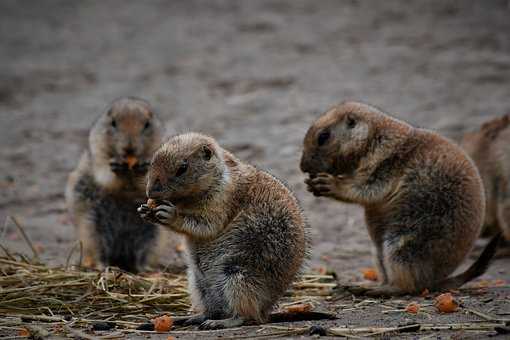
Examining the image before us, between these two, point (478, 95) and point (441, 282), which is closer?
point (441, 282)

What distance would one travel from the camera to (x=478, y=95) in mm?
13086

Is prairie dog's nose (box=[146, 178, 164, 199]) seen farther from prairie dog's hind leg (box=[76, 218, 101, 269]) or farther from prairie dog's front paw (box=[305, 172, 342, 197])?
prairie dog's hind leg (box=[76, 218, 101, 269])

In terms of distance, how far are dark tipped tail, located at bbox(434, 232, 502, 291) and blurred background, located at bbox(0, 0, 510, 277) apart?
1.50 m

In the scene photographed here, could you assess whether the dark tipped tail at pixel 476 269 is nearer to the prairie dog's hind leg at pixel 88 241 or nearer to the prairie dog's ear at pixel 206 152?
the prairie dog's ear at pixel 206 152

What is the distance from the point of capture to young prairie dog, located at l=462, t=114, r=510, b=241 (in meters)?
9.30

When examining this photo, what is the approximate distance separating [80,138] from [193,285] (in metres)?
7.05

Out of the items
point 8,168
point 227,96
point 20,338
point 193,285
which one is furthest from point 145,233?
point 227,96

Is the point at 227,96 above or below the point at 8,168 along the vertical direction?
above

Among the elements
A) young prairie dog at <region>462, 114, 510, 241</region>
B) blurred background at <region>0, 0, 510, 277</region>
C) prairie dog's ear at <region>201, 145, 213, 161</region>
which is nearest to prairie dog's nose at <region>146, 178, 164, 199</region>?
prairie dog's ear at <region>201, 145, 213, 161</region>

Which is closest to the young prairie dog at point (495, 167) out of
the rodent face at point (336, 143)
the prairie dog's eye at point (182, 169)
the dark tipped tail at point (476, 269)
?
the dark tipped tail at point (476, 269)

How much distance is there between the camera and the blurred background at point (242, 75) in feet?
36.4

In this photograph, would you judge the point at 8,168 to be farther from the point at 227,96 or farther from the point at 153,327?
the point at 153,327

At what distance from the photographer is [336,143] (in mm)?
7332

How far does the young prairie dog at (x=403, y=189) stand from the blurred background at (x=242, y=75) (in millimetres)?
1517
